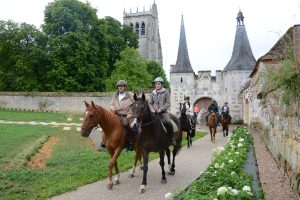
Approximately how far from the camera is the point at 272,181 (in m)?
6.82

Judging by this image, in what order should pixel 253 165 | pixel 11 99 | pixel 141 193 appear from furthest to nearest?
pixel 11 99 → pixel 253 165 → pixel 141 193

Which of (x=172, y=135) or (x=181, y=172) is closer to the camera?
(x=172, y=135)

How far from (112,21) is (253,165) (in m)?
46.9

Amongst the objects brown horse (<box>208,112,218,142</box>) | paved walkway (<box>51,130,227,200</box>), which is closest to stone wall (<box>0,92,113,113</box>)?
brown horse (<box>208,112,218,142</box>)

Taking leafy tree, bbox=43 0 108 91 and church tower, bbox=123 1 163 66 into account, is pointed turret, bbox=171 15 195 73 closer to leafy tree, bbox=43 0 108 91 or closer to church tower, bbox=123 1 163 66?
leafy tree, bbox=43 0 108 91

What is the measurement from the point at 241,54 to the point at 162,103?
98.2 feet

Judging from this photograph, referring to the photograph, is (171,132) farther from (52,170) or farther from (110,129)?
(52,170)

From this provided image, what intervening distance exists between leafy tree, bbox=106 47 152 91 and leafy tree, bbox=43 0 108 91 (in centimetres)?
206

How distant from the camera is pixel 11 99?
43000 millimetres

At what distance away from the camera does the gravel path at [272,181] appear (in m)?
5.84

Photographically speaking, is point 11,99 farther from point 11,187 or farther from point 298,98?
point 298,98

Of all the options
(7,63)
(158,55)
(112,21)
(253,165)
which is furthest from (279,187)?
(158,55)

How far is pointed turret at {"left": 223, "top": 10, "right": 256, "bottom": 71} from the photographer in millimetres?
36625

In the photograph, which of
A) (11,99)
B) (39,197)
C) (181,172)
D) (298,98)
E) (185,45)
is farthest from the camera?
(11,99)
